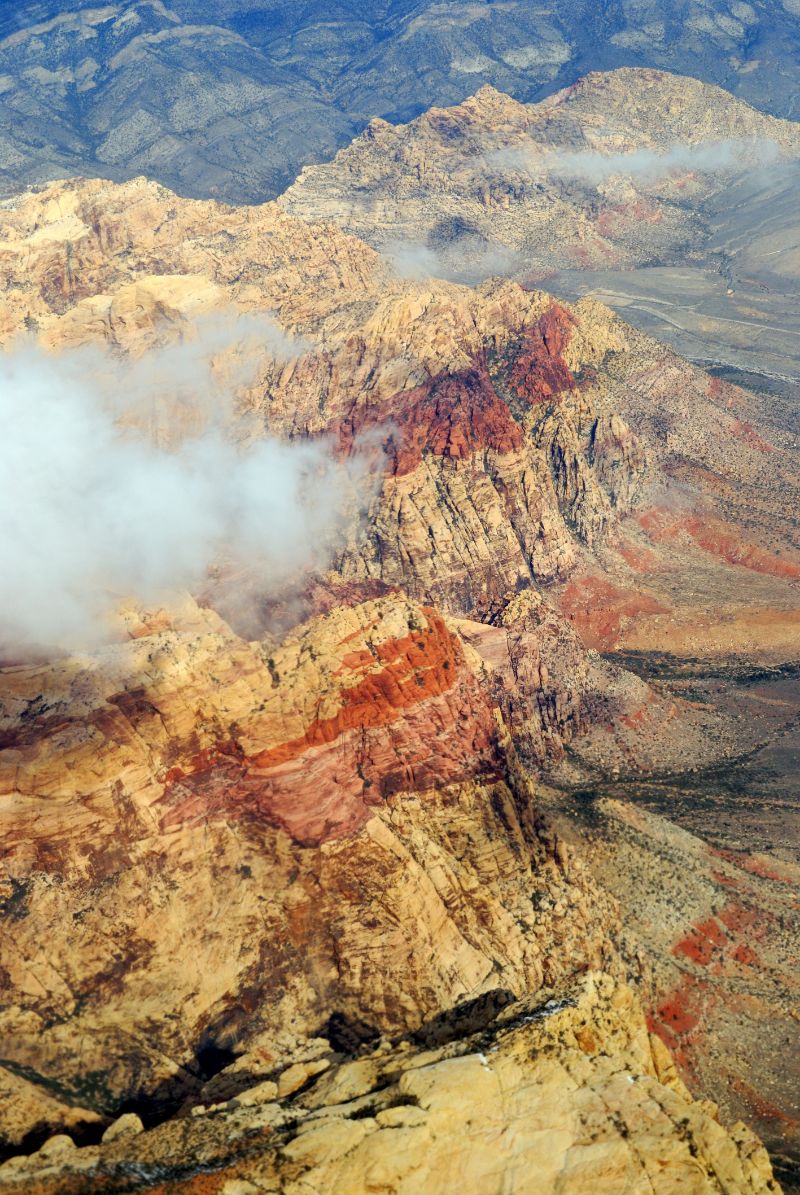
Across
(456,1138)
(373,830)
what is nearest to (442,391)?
(373,830)

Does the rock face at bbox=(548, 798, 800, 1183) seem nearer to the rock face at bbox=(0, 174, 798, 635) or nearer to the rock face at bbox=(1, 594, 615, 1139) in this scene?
the rock face at bbox=(1, 594, 615, 1139)

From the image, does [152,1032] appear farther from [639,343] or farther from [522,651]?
[639,343]

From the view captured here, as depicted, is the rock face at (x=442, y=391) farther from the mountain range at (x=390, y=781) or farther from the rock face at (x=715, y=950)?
the rock face at (x=715, y=950)

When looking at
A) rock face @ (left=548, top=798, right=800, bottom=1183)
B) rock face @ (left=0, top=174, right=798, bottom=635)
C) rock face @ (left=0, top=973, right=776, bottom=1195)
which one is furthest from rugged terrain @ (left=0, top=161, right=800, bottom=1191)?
rock face @ (left=0, top=174, right=798, bottom=635)

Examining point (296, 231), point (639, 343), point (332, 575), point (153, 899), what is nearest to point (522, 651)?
point (332, 575)

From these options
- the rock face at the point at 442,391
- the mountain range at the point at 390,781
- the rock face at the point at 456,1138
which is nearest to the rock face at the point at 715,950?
the mountain range at the point at 390,781
